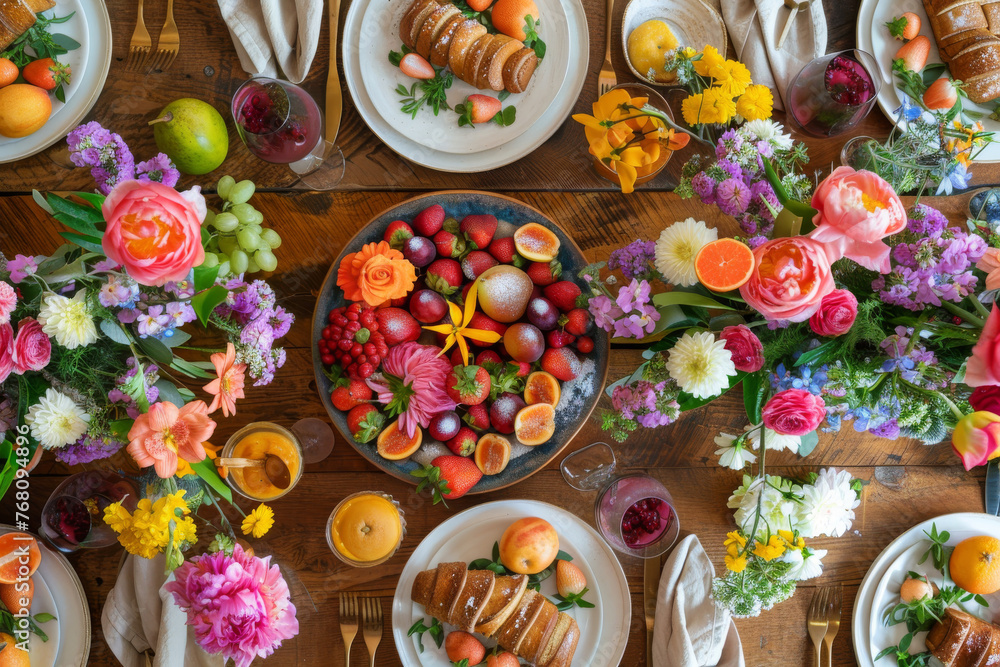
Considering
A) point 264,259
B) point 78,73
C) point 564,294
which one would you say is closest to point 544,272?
point 564,294

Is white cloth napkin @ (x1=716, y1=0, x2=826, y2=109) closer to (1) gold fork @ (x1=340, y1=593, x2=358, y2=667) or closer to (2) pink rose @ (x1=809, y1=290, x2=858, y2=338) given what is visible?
(2) pink rose @ (x1=809, y1=290, x2=858, y2=338)

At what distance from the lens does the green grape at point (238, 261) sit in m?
1.16

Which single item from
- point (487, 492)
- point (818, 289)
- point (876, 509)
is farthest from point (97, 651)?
point (876, 509)

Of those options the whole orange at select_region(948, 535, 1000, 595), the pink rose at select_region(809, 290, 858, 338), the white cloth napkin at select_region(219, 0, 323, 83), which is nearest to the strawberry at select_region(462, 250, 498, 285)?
the white cloth napkin at select_region(219, 0, 323, 83)

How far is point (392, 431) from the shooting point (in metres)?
1.26

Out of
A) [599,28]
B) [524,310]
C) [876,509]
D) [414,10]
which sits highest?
[414,10]

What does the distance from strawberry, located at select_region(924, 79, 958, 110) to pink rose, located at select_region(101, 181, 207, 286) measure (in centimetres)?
141

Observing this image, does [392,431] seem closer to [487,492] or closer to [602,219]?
[487,492]

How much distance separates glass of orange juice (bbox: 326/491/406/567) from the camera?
48.5 inches

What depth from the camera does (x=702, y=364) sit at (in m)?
0.87

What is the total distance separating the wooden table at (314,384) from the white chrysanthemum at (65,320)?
0.50 metres

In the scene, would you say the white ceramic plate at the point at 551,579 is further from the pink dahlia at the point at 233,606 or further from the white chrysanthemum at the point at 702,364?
the white chrysanthemum at the point at 702,364

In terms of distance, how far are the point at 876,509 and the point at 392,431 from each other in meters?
1.09

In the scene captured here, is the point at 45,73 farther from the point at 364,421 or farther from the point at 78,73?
the point at 364,421
